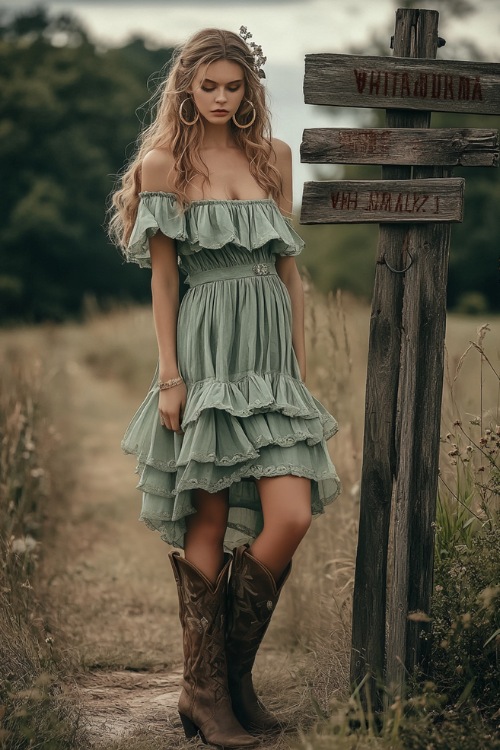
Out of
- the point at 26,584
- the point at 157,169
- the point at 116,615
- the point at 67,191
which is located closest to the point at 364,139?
the point at 157,169

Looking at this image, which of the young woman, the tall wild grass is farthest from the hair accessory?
the tall wild grass

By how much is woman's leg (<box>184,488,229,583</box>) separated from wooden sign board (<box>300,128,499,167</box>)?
1.18 meters

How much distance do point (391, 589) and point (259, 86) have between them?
1771mm

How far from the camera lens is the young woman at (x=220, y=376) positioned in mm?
3307

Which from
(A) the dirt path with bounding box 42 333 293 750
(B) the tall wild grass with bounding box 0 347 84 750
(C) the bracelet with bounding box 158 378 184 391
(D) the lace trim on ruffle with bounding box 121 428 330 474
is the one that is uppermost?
(C) the bracelet with bounding box 158 378 184 391

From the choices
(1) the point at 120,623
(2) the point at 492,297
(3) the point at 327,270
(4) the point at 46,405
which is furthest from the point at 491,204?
(1) the point at 120,623

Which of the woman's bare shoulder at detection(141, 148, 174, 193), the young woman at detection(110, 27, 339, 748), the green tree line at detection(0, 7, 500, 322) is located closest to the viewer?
the young woman at detection(110, 27, 339, 748)

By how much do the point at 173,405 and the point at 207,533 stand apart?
0.47 metres

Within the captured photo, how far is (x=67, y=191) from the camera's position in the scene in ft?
99.1

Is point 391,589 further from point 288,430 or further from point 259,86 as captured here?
point 259,86

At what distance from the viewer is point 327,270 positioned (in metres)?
29.8

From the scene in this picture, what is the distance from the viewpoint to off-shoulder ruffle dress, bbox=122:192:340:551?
3.29 metres

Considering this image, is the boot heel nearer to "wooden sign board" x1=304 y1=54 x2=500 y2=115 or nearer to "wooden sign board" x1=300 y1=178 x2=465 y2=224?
"wooden sign board" x1=300 y1=178 x2=465 y2=224

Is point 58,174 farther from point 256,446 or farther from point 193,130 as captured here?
point 256,446
